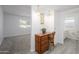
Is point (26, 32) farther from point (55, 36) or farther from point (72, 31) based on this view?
point (72, 31)

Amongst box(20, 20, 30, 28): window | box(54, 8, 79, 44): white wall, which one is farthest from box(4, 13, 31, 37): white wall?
box(54, 8, 79, 44): white wall

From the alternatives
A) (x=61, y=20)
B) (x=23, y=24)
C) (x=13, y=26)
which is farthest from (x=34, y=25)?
(x=61, y=20)

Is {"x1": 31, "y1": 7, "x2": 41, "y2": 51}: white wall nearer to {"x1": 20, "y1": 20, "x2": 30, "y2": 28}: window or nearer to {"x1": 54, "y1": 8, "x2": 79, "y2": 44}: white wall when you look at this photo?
{"x1": 20, "y1": 20, "x2": 30, "y2": 28}: window

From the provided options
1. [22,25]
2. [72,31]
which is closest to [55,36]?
[72,31]

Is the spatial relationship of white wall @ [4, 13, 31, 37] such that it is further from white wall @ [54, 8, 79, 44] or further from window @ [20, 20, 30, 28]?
white wall @ [54, 8, 79, 44]

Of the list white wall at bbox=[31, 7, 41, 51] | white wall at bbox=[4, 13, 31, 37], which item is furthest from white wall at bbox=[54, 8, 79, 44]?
white wall at bbox=[4, 13, 31, 37]

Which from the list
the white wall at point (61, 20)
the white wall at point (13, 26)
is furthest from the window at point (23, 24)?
the white wall at point (61, 20)

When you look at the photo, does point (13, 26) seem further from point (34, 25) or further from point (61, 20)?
point (61, 20)

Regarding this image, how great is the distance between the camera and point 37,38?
145cm

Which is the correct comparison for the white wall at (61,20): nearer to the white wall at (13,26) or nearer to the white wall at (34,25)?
the white wall at (34,25)

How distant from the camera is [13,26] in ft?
4.75

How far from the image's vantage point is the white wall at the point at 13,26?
1428 millimetres

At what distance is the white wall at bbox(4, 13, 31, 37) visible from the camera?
1428 mm

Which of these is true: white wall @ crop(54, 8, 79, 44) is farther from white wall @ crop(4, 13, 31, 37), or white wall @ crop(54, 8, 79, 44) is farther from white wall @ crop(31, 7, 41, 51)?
white wall @ crop(4, 13, 31, 37)
